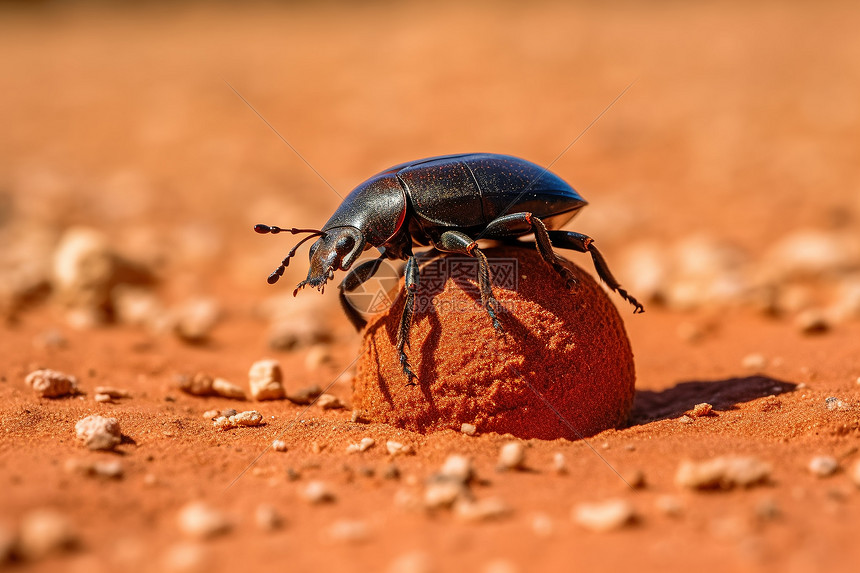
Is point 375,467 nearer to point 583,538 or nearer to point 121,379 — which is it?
point 583,538

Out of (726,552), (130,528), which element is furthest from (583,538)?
(130,528)

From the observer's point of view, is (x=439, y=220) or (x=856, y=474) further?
(x=439, y=220)

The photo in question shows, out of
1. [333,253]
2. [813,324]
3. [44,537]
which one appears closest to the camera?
[44,537]

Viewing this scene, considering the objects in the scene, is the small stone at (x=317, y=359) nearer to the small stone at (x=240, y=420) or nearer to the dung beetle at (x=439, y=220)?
the small stone at (x=240, y=420)

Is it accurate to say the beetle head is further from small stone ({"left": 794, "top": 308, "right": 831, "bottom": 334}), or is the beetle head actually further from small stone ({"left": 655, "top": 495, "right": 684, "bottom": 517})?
small stone ({"left": 794, "top": 308, "right": 831, "bottom": 334})

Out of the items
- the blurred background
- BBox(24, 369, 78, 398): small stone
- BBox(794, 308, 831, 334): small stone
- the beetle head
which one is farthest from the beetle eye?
the blurred background

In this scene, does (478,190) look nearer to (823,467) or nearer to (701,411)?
(701,411)

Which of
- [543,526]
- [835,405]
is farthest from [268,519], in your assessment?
[835,405]
